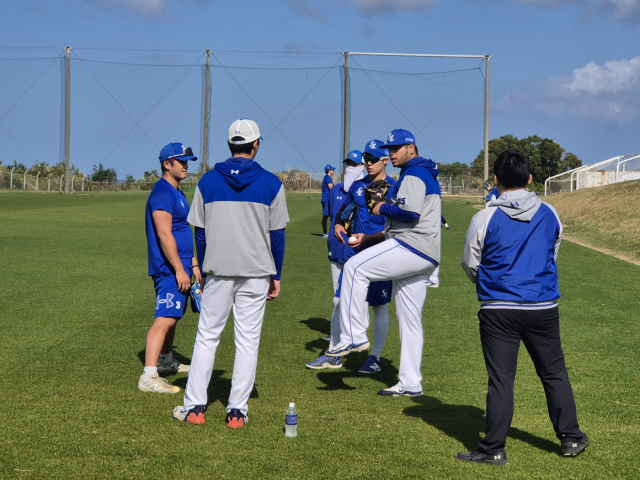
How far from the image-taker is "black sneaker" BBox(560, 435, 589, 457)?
4.46 metres

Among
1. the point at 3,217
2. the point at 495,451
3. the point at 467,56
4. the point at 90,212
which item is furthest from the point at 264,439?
the point at 467,56

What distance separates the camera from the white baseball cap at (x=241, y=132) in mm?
4961

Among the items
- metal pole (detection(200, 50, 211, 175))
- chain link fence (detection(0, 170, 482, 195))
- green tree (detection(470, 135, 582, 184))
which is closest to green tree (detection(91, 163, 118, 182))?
chain link fence (detection(0, 170, 482, 195))

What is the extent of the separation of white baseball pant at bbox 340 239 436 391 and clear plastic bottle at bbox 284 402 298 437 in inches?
44.5

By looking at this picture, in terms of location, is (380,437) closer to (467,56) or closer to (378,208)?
(378,208)

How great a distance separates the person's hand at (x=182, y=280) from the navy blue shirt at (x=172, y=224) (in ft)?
0.38

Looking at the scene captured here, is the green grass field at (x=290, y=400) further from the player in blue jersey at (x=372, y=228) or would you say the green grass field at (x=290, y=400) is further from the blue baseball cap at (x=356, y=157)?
the blue baseball cap at (x=356, y=157)

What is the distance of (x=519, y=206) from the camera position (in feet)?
14.1

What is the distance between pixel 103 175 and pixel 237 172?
62.3 meters

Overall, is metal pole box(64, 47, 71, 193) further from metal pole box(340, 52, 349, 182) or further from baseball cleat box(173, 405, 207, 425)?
baseball cleat box(173, 405, 207, 425)

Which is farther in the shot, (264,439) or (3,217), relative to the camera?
(3,217)

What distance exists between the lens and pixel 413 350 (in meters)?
5.82

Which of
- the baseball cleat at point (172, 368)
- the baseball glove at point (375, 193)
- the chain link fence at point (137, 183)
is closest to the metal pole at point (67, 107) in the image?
the chain link fence at point (137, 183)

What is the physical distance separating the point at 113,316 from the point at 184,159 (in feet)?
12.0
